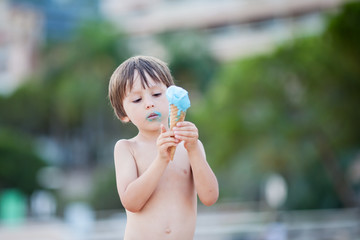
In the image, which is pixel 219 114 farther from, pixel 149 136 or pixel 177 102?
pixel 177 102

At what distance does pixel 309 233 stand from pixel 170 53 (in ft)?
71.7

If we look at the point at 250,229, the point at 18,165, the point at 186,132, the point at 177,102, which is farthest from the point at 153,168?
the point at 18,165

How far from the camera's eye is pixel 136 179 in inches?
98.2

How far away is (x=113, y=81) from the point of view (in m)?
2.67

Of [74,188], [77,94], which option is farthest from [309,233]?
[74,188]

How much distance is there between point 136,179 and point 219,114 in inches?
793

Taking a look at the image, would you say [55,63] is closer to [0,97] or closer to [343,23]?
[0,97]

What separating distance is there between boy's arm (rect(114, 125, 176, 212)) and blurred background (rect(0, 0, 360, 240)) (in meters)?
10.9

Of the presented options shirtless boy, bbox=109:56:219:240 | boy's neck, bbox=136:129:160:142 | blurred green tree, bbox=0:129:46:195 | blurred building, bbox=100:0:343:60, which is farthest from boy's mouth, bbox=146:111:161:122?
blurred building, bbox=100:0:343:60

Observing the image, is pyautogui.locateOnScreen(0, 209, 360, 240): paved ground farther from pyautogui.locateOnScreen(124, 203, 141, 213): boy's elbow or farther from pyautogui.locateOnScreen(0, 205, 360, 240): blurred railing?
pyautogui.locateOnScreen(124, 203, 141, 213): boy's elbow

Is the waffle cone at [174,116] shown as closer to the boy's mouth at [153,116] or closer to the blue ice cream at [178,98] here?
the blue ice cream at [178,98]

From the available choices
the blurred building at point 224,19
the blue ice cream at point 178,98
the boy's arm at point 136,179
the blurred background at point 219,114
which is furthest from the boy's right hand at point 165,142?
the blurred building at point 224,19

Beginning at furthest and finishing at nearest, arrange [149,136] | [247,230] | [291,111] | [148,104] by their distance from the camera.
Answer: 1. [291,111]
2. [247,230]
3. [149,136]
4. [148,104]

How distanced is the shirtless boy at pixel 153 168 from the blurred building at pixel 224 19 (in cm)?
3745
